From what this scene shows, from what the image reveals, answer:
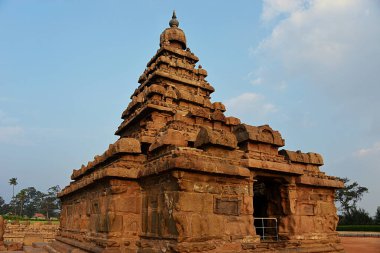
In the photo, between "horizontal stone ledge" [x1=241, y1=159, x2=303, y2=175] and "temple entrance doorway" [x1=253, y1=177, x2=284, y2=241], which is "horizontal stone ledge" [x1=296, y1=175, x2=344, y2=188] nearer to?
"horizontal stone ledge" [x1=241, y1=159, x2=303, y2=175]

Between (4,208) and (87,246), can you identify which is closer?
(87,246)

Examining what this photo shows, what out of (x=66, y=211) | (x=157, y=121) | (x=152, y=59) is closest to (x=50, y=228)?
(x=66, y=211)

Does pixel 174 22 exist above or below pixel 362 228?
above

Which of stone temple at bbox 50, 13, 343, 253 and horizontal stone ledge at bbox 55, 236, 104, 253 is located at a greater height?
stone temple at bbox 50, 13, 343, 253

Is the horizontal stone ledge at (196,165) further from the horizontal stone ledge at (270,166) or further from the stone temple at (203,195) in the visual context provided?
the horizontal stone ledge at (270,166)

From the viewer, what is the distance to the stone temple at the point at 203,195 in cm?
636

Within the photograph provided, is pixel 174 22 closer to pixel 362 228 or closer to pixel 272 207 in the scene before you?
pixel 272 207

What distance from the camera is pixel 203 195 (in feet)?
21.4

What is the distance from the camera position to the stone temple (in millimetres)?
6363

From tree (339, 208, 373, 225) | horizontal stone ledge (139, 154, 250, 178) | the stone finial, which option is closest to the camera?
horizontal stone ledge (139, 154, 250, 178)

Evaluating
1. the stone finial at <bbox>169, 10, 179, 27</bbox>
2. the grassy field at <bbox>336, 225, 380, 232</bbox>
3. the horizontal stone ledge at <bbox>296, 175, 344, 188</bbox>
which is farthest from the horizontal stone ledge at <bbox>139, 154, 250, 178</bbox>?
the grassy field at <bbox>336, 225, 380, 232</bbox>

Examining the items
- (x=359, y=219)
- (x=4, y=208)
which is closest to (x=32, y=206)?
(x=4, y=208)

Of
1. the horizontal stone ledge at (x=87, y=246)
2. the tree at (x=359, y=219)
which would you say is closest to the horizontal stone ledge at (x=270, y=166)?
the horizontal stone ledge at (x=87, y=246)

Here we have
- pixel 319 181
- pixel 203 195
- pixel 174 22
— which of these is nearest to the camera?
pixel 203 195
